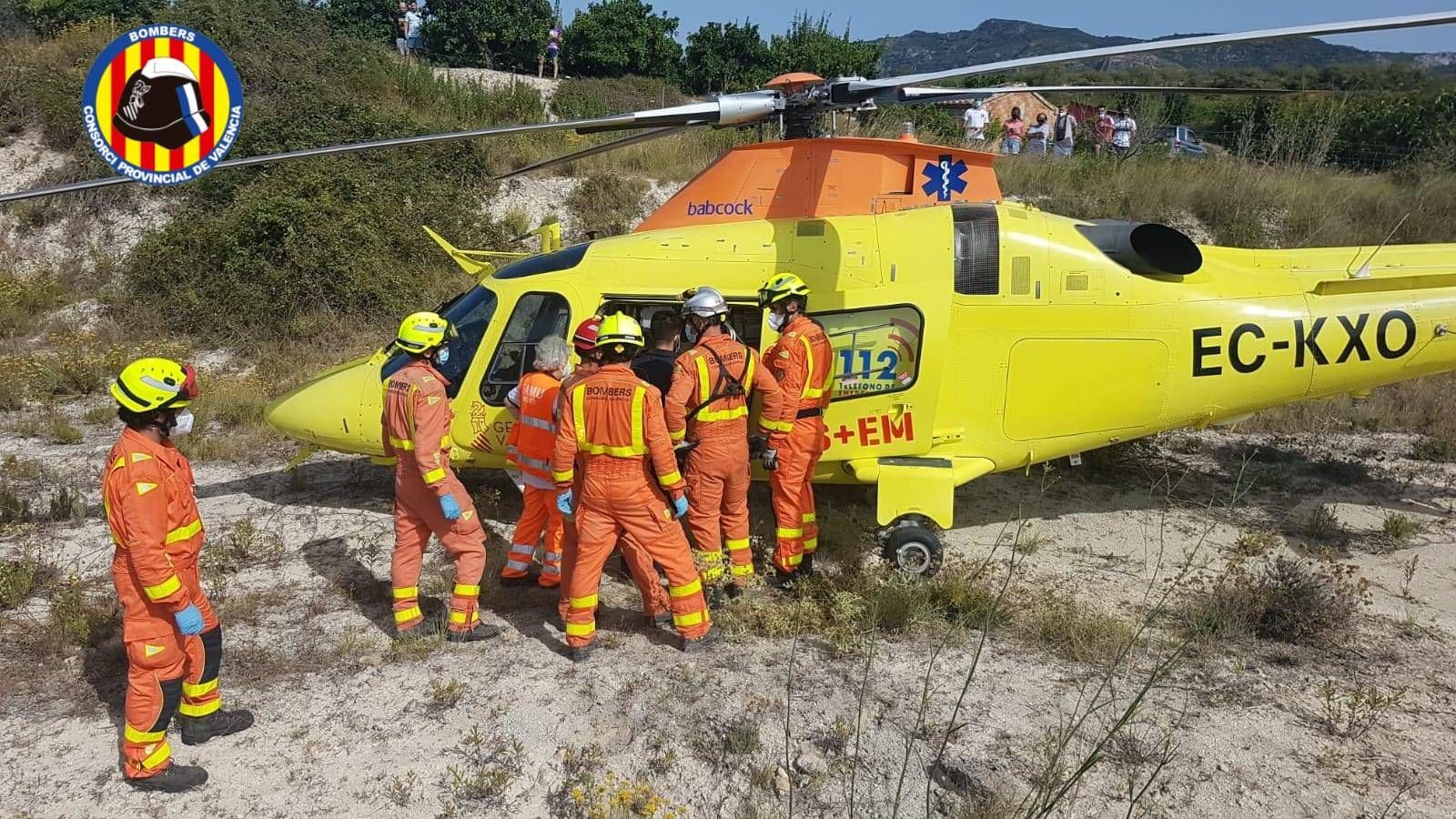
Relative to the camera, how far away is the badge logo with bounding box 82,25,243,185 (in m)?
9.80

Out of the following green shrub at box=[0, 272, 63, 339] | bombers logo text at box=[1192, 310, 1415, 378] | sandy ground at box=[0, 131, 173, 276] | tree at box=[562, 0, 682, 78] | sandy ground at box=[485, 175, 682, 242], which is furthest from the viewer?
tree at box=[562, 0, 682, 78]

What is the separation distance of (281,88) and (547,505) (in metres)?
13.9

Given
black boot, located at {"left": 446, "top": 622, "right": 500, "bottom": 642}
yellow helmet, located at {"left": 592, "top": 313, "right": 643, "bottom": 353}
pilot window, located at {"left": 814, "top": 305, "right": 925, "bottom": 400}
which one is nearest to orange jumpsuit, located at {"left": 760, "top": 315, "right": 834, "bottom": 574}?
pilot window, located at {"left": 814, "top": 305, "right": 925, "bottom": 400}

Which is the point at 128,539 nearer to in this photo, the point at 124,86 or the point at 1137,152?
the point at 124,86

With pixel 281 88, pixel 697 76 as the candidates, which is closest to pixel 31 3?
pixel 281 88

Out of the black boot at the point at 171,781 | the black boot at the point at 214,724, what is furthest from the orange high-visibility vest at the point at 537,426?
the black boot at the point at 171,781

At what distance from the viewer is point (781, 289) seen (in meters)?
5.40

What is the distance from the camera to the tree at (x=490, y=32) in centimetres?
2880

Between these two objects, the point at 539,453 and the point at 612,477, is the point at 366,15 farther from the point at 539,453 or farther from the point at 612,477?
the point at 612,477

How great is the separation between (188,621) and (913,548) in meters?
4.20

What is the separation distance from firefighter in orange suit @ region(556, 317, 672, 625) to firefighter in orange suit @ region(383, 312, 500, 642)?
51cm

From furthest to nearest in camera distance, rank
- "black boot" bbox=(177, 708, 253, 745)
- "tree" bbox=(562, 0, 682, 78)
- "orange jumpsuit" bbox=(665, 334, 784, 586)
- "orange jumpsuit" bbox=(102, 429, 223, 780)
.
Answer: "tree" bbox=(562, 0, 682, 78), "orange jumpsuit" bbox=(665, 334, 784, 586), "black boot" bbox=(177, 708, 253, 745), "orange jumpsuit" bbox=(102, 429, 223, 780)

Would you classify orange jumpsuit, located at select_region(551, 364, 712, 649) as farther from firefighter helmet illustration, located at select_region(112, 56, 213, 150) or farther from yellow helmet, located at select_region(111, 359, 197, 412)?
firefighter helmet illustration, located at select_region(112, 56, 213, 150)

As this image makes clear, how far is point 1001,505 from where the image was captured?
7398 millimetres
